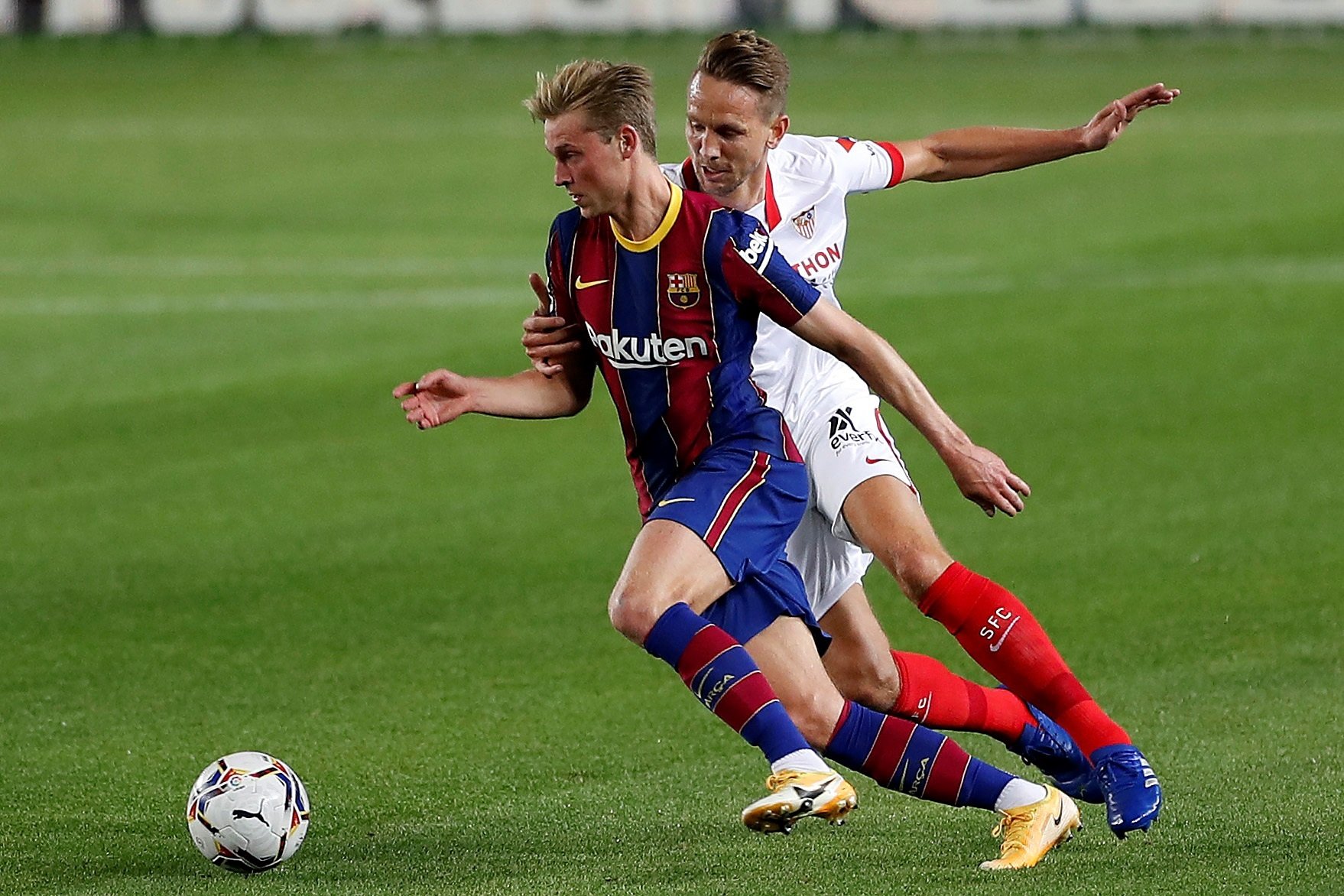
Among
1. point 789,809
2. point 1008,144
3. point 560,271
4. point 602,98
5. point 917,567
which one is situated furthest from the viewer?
point 1008,144

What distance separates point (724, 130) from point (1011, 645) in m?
1.65

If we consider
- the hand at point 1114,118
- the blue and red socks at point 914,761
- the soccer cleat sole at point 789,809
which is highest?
the hand at point 1114,118

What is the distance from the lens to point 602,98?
539cm

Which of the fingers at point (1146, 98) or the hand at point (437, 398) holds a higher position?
the fingers at point (1146, 98)

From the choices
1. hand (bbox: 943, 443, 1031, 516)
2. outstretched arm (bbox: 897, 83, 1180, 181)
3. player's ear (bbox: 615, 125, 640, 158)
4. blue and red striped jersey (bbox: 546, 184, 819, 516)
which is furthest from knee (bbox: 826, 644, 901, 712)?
player's ear (bbox: 615, 125, 640, 158)

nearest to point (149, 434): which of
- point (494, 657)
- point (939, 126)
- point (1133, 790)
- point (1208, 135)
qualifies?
point (494, 657)

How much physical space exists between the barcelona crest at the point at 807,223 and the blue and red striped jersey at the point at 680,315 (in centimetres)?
69

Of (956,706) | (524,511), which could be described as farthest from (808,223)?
(524,511)

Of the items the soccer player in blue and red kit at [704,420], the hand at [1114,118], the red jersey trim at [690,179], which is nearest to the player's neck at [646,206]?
the soccer player in blue and red kit at [704,420]

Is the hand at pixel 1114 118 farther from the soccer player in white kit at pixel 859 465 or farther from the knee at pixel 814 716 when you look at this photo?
the knee at pixel 814 716

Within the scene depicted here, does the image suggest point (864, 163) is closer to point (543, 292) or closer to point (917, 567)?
point (543, 292)

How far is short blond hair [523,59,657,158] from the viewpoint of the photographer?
17.7 ft

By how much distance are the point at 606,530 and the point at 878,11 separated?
21396 mm

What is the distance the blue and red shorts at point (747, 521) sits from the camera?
546 centimetres
